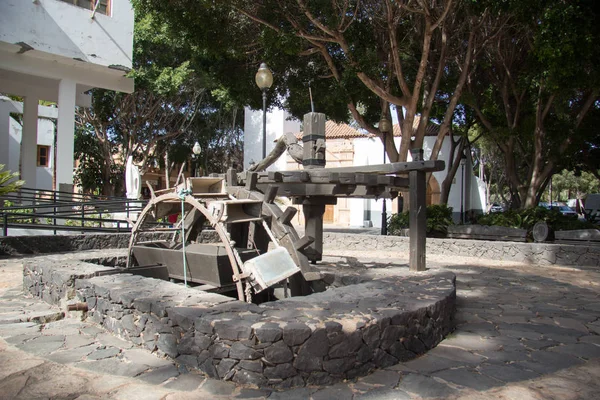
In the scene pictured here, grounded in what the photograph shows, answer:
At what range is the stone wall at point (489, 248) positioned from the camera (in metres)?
10.4

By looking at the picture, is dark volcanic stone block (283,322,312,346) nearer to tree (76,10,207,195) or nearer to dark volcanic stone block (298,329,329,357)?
dark volcanic stone block (298,329,329,357)

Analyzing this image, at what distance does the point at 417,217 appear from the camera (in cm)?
635

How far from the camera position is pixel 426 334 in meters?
4.32

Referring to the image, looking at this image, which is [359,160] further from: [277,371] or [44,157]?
[277,371]

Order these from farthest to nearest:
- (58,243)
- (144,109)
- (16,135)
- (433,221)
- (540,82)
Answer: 1. (144,109)
2. (16,135)
3. (433,221)
4. (540,82)
5. (58,243)

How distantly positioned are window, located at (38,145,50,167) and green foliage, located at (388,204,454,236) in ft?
63.7

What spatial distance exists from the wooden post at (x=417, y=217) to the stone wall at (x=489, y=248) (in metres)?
5.96

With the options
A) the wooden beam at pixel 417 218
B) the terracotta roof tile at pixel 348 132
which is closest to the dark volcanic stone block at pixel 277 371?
the wooden beam at pixel 417 218

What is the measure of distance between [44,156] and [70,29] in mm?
12633

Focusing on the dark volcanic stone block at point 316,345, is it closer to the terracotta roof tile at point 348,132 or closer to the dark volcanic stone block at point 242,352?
the dark volcanic stone block at point 242,352

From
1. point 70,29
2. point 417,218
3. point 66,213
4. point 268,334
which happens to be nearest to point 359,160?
point 70,29

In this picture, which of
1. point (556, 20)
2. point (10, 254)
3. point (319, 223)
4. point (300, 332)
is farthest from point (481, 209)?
point (300, 332)

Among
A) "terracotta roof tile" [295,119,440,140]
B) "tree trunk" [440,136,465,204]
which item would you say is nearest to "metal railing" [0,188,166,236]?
"tree trunk" [440,136,465,204]

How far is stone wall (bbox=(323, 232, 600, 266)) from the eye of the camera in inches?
410
